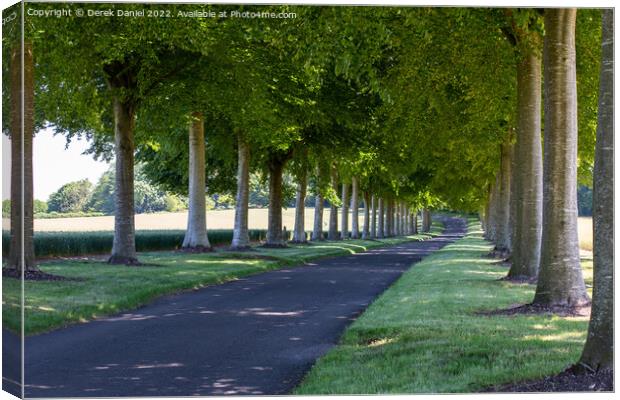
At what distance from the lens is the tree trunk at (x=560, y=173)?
12.9 meters

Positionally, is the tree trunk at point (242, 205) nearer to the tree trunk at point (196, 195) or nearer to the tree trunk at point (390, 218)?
the tree trunk at point (196, 195)

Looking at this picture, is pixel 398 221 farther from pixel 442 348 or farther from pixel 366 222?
pixel 442 348

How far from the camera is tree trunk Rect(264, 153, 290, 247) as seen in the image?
115 ft

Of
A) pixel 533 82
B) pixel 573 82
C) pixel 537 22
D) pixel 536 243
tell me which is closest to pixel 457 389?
pixel 573 82

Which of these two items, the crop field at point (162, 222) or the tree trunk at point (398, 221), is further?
the tree trunk at point (398, 221)

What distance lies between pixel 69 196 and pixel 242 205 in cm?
2281

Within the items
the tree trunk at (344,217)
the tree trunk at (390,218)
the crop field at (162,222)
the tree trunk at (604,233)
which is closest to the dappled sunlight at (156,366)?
the crop field at (162,222)

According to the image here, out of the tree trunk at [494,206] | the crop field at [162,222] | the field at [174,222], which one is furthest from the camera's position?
the tree trunk at [494,206]

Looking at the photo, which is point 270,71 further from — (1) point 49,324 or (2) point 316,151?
(2) point 316,151

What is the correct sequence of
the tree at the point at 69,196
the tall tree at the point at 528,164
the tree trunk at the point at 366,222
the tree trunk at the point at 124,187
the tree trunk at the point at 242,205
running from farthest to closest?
the tree trunk at the point at 366,222 → the tree trunk at the point at 242,205 → the tree trunk at the point at 124,187 → the tall tree at the point at 528,164 → the tree at the point at 69,196

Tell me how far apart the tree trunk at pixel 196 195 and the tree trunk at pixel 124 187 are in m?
5.18

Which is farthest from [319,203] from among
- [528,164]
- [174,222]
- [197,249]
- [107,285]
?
[107,285]

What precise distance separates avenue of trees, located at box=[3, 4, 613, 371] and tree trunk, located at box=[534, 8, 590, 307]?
0.07 feet

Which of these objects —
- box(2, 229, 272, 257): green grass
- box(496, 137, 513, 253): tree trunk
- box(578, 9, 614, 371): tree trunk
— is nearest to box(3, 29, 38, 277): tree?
box(2, 229, 272, 257): green grass
